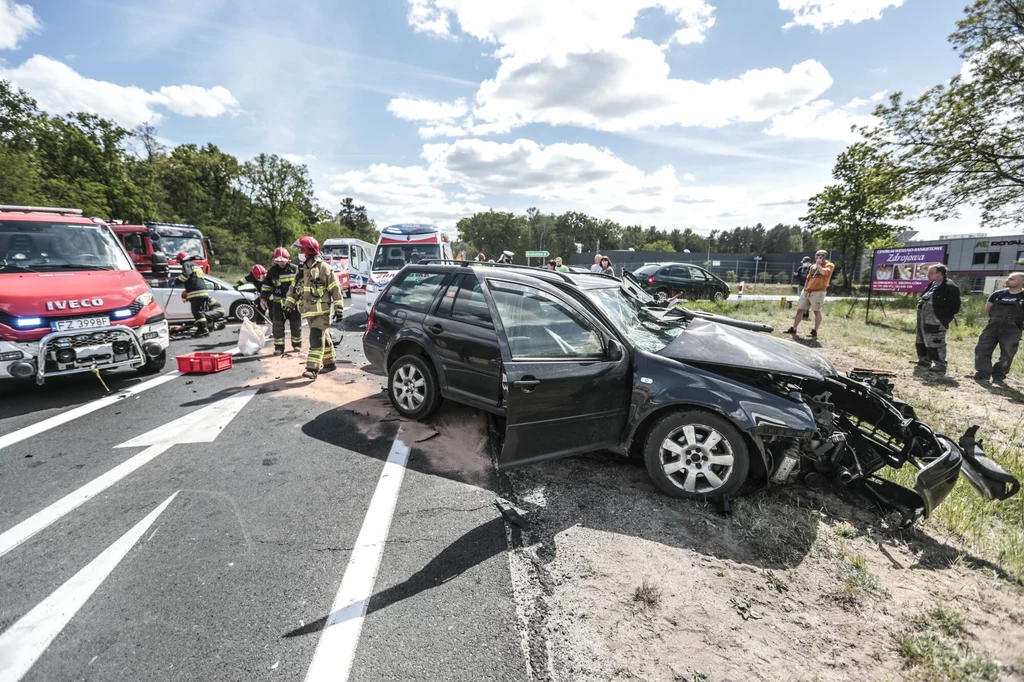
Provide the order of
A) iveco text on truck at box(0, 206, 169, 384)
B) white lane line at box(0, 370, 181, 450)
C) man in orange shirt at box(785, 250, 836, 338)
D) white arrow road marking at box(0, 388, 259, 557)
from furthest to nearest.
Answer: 1. man in orange shirt at box(785, 250, 836, 338)
2. iveco text on truck at box(0, 206, 169, 384)
3. white lane line at box(0, 370, 181, 450)
4. white arrow road marking at box(0, 388, 259, 557)

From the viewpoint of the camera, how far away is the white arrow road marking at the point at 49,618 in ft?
6.30

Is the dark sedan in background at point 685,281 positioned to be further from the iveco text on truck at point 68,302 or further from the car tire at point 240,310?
the iveco text on truck at point 68,302

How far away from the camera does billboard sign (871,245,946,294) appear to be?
14630 millimetres

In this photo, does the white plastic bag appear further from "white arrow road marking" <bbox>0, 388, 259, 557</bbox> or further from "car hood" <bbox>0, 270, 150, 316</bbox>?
"white arrow road marking" <bbox>0, 388, 259, 557</bbox>

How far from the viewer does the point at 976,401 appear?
18.7 feet

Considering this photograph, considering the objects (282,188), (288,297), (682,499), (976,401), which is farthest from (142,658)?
(282,188)

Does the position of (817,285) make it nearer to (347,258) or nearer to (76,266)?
(76,266)

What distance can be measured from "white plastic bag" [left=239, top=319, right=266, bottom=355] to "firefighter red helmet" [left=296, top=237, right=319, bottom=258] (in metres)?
1.90

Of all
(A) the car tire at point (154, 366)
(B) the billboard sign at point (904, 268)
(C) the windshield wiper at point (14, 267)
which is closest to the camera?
(C) the windshield wiper at point (14, 267)

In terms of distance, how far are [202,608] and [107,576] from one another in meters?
0.70

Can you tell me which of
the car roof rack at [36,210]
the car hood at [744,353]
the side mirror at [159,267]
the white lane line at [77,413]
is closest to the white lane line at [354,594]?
the car hood at [744,353]

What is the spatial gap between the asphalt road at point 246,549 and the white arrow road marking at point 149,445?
18mm

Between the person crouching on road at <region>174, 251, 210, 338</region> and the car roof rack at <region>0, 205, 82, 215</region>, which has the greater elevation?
the car roof rack at <region>0, 205, 82, 215</region>

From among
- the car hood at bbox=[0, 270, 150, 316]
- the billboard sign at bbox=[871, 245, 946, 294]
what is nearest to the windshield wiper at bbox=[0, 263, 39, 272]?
the car hood at bbox=[0, 270, 150, 316]
